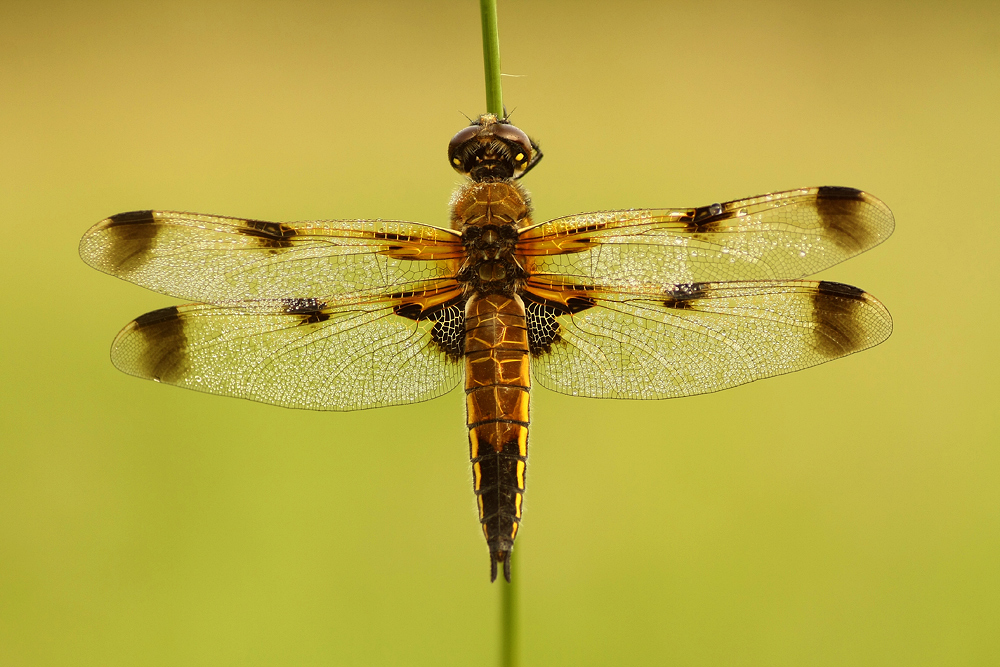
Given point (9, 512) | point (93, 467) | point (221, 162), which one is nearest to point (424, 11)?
point (221, 162)

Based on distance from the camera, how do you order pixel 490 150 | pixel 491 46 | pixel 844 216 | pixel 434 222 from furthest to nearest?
pixel 434 222, pixel 490 150, pixel 844 216, pixel 491 46

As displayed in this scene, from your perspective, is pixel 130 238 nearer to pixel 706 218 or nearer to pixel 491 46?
pixel 491 46

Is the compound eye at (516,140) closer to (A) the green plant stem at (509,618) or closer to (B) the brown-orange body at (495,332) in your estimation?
(B) the brown-orange body at (495,332)

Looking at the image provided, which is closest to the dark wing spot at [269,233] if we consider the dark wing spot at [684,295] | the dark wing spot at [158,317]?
the dark wing spot at [158,317]

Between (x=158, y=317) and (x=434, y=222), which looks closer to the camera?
(x=158, y=317)

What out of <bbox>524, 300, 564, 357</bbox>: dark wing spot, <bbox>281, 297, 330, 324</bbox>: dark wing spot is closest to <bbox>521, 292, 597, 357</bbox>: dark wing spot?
<bbox>524, 300, 564, 357</bbox>: dark wing spot

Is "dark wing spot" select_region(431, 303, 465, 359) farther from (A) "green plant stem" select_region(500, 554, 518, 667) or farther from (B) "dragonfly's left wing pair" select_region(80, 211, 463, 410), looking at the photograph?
(A) "green plant stem" select_region(500, 554, 518, 667)

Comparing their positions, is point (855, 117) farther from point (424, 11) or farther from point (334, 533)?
point (334, 533)

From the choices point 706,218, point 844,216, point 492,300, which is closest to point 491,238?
point 492,300
